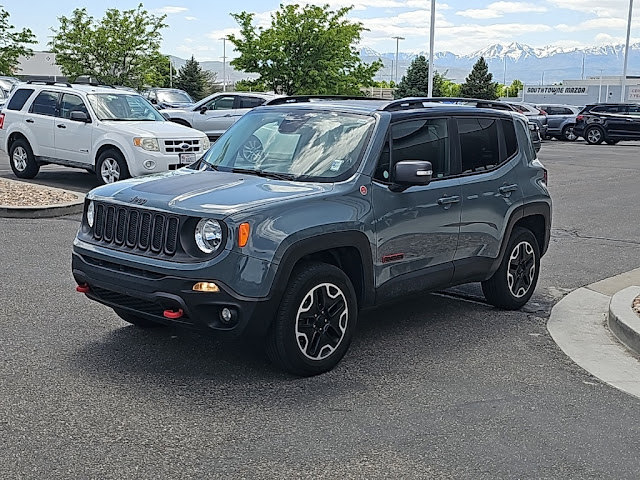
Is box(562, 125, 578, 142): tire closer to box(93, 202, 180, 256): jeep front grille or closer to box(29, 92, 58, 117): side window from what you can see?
box(29, 92, 58, 117): side window

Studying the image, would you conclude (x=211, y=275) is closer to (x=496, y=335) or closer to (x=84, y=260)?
(x=84, y=260)

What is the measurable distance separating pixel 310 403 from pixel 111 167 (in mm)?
10328

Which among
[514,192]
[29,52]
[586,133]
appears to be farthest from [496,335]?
[29,52]

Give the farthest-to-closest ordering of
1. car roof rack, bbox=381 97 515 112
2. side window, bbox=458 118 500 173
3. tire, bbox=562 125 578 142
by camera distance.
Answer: tire, bbox=562 125 578 142 → side window, bbox=458 118 500 173 → car roof rack, bbox=381 97 515 112

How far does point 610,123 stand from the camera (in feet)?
118

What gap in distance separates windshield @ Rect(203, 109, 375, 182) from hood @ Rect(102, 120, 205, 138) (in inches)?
309

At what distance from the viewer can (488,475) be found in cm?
439

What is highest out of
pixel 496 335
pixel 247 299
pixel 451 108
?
pixel 451 108

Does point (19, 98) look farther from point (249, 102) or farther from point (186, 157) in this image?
point (249, 102)

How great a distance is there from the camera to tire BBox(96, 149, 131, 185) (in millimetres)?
14633

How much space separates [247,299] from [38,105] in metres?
12.1

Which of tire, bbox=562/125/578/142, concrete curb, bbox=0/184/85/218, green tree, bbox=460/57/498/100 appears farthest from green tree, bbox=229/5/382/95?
concrete curb, bbox=0/184/85/218

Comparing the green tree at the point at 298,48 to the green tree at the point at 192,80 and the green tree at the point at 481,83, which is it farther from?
the green tree at the point at 192,80

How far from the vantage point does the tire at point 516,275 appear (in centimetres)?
764
